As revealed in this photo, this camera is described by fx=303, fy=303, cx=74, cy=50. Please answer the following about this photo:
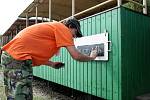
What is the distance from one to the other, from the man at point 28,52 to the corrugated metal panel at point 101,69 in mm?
1791

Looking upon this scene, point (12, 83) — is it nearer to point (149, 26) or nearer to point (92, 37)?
point (92, 37)

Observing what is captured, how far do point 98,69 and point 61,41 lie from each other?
250 cm

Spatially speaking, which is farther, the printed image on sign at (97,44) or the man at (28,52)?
the printed image on sign at (97,44)

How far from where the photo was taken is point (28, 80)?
10.5ft

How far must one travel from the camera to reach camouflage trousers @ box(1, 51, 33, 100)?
3.17 meters

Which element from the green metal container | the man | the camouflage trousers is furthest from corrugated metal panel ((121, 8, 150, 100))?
the camouflage trousers

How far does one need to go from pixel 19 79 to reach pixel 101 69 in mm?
2501

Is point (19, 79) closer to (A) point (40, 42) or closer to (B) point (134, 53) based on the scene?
(A) point (40, 42)

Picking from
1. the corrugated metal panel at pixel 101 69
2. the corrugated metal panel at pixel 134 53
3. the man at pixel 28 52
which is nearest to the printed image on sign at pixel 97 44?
the corrugated metal panel at pixel 101 69

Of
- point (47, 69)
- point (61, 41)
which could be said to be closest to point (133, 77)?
point (61, 41)

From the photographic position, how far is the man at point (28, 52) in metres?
3.17

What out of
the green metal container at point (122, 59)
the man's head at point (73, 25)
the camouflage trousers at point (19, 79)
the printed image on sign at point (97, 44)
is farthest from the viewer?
the printed image on sign at point (97, 44)

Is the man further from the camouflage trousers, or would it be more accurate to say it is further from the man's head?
the man's head

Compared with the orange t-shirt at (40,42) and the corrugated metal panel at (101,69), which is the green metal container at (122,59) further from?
the orange t-shirt at (40,42)
